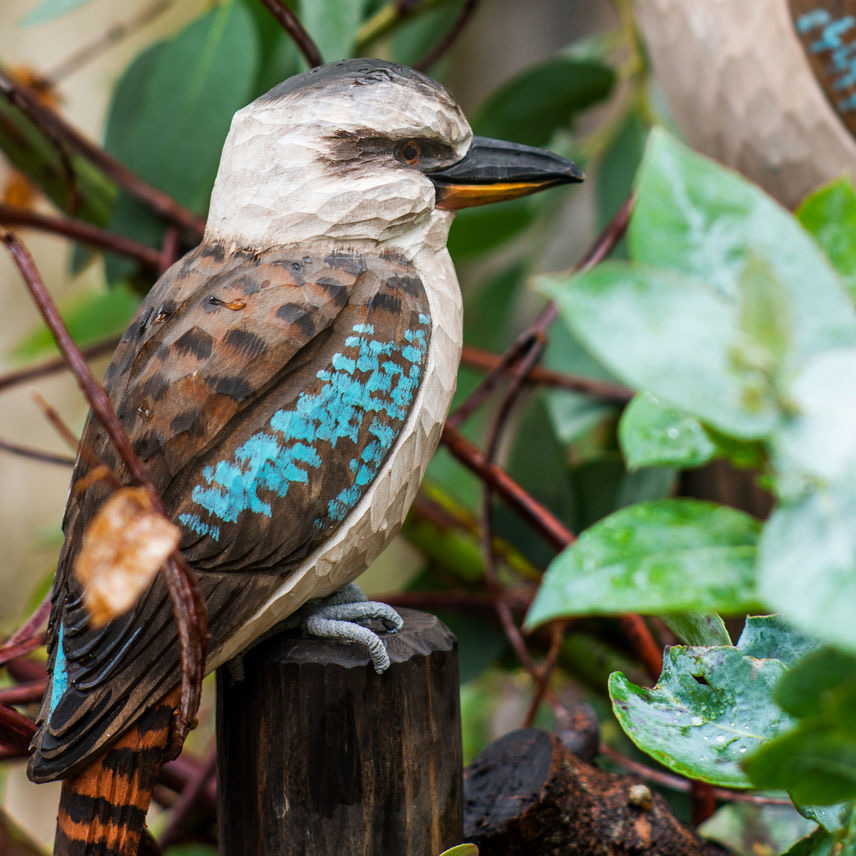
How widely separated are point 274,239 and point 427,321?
12 centimetres

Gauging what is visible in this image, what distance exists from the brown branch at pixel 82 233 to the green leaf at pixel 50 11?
1.08 ft

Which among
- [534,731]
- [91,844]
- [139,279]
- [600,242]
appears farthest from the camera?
[139,279]

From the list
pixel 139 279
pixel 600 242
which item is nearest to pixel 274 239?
pixel 600 242

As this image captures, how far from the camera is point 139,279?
55.0 inches

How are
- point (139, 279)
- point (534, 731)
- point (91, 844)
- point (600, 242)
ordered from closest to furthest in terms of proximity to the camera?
1. point (91, 844)
2. point (534, 731)
3. point (600, 242)
4. point (139, 279)

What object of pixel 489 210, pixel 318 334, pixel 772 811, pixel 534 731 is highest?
pixel 318 334

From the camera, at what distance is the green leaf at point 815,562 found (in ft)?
0.96

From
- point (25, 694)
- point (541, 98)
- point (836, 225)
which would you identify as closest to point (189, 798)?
point (25, 694)

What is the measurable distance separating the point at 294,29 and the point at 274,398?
49cm

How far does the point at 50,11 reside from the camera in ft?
4.42

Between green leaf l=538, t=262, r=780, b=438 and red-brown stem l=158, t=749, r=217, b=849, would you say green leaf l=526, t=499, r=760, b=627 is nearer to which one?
green leaf l=538, t=262, r=780, b=438

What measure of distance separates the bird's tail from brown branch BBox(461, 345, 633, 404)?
73 centimetres

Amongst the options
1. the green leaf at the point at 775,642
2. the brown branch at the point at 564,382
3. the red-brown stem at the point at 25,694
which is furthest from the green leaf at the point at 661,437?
the brown branch at the point at 564,382

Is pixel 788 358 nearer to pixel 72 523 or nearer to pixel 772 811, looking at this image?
pixel 72 523
